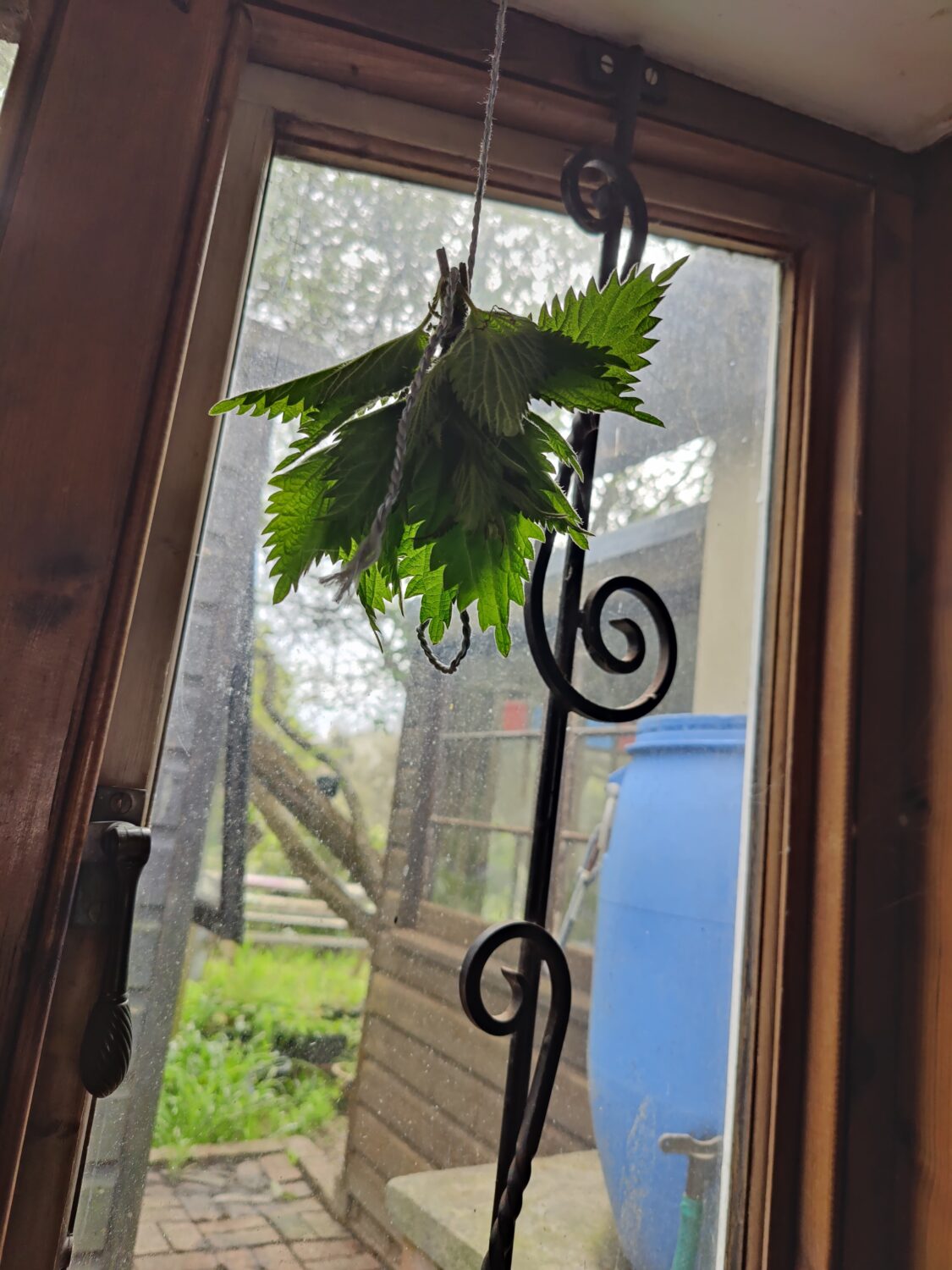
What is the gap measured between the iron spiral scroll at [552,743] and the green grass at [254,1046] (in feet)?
0.53

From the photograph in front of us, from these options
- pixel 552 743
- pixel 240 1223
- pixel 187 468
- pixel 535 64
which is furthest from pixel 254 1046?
pixel 535 64

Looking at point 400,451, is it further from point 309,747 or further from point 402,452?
point 309,747

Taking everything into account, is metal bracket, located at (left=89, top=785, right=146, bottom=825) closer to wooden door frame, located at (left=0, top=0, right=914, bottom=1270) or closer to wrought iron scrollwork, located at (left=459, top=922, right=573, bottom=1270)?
wooden door frame, located at (left=0, top=0, right=914, bottom=1270)

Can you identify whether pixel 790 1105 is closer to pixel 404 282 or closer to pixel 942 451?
pixel 942 451

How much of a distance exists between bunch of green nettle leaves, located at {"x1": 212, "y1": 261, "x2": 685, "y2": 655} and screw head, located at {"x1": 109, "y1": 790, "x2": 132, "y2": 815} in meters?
0.32

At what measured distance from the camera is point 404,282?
3.10ft

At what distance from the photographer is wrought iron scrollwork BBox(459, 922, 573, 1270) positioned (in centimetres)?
69

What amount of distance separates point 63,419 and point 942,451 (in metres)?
0.86

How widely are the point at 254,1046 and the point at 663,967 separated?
1.35 ft

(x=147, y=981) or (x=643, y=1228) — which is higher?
(x=147, y=981)

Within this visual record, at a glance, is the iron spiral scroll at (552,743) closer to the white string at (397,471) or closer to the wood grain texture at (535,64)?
the wood grain texture at (535,64)

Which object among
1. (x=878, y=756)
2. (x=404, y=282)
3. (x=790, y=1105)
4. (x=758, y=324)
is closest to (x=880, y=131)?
(x=758, y=324)

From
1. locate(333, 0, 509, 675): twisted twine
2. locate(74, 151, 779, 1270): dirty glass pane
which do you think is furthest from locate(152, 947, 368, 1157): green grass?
locate(333, 0, 509, 675): twisted twine

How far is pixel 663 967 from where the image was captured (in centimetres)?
94
